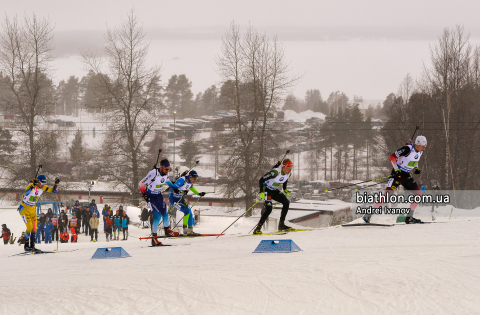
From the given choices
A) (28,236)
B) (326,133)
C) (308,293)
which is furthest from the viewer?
(326,133)

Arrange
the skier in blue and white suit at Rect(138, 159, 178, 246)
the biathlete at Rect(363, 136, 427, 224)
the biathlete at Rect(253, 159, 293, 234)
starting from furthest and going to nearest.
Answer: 1. the biathlete at Rect(253, 159, 293, 234)
2. the biathlete at Rect(363, 136, 427, 224)
3. the skier in blue and white suit at Rect(138, 159, 178, 246)

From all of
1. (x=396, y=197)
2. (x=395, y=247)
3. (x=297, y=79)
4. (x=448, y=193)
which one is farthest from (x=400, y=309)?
(x=297, y=79)

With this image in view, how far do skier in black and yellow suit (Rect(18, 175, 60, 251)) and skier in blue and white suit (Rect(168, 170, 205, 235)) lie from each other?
10.2ft

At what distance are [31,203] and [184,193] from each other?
13.5ft

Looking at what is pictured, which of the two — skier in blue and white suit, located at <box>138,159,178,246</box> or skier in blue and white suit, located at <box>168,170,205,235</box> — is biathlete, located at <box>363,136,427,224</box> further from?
skier in blue and white suit, located at <box>138,159,178,246</box>

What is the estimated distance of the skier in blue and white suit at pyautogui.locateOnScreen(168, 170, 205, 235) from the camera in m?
12.6

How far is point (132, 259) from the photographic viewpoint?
31.5 ft

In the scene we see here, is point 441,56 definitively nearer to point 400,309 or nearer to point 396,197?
point 396,197

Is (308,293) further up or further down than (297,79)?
further down

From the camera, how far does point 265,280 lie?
662cm

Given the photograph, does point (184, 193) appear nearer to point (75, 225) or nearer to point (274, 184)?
point (274, 184)

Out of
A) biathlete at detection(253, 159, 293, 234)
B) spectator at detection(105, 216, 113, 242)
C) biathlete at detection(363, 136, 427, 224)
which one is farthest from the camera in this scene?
spectator at detection(105, 216, 113, 242)

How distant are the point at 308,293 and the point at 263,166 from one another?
23.3 meters

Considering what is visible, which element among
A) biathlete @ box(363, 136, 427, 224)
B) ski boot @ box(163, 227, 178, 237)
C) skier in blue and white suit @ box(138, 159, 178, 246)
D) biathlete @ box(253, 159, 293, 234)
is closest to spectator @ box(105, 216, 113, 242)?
ski boot @ box(163, 227, 178, 237)
